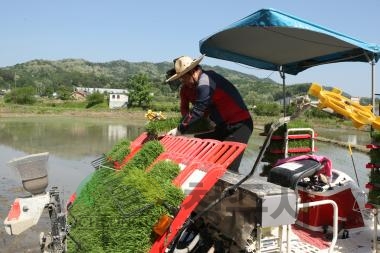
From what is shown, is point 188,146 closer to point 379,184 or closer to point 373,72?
point 379,184

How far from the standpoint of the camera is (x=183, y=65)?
4.44 meters

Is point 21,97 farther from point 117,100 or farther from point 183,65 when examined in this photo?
point 183,65

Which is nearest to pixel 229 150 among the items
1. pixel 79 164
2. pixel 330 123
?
pixel 79 164

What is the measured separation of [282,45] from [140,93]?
66878 millimetres

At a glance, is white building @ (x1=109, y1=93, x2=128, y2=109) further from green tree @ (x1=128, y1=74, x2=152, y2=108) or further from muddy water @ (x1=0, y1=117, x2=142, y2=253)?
muddy water @ (x1=0, y1=117, x2=142, y2=253)

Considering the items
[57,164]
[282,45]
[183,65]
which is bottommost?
[57,164]

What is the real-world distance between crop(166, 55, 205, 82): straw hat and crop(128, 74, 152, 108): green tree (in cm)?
6644

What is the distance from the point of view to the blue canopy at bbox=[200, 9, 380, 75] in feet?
13.8

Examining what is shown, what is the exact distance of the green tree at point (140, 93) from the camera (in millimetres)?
71688

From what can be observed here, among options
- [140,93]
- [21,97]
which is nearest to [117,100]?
[140,93]

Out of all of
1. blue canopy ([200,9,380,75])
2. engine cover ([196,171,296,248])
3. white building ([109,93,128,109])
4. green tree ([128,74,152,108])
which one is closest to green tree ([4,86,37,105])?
white building ([109,93,128,109])

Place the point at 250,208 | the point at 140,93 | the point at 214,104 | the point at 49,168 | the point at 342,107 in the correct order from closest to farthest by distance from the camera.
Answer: the point at 250,208 → the point at 342,107 → the point at 214,104 → the point at 49,168 → the point at 140,93

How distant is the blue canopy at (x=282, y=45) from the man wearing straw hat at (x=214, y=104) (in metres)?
0.67

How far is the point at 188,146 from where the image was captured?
4156 mm
